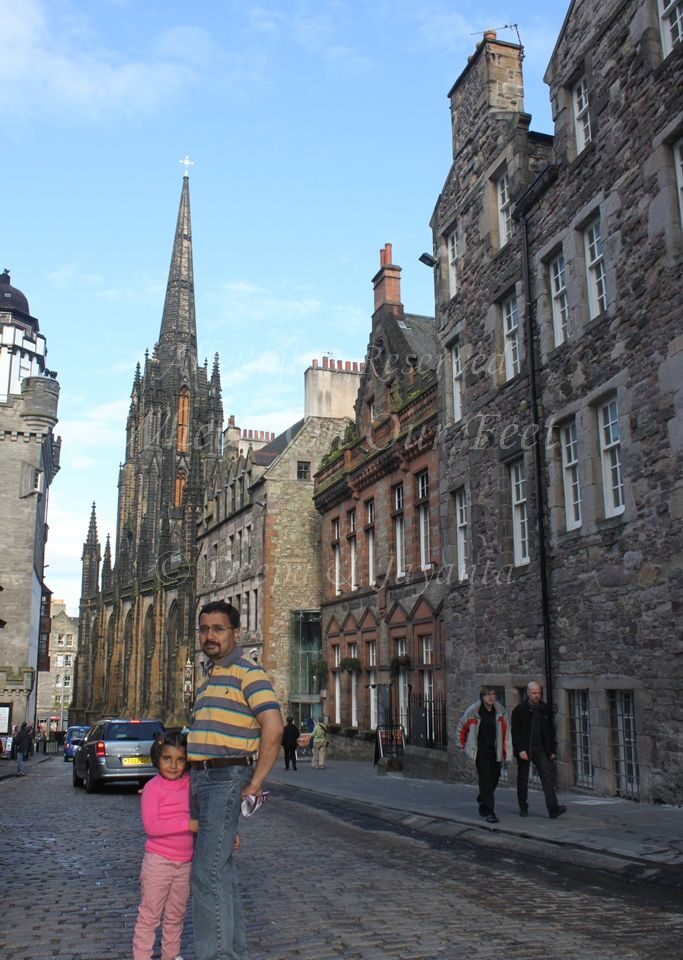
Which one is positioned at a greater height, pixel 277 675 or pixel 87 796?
pixel 277 675

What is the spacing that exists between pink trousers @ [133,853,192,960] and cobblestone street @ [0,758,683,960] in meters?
0.94

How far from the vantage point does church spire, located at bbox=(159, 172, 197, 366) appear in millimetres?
105375

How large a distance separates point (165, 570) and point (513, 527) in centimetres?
5475

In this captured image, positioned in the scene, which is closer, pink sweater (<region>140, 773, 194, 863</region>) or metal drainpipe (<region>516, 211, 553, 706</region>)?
pink sweater (<region>140, 773, 194, 863</region>)

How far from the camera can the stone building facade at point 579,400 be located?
Answer: 13312 mm

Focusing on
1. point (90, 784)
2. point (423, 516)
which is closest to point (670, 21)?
point (423, 516)

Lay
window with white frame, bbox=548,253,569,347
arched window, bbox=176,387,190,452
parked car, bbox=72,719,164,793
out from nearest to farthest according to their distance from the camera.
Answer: window with white frame, bbox=548,253,569,347 → parked car, bbox=72,719,164,793 → arched window, bbox=176,387,190,452

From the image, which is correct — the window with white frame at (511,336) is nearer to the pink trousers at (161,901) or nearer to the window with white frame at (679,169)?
the window with white frame at (679,169)

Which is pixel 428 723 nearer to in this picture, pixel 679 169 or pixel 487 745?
pixel 487 745

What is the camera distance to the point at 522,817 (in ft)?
39.6

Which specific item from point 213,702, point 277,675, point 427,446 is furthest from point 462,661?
point 277,675

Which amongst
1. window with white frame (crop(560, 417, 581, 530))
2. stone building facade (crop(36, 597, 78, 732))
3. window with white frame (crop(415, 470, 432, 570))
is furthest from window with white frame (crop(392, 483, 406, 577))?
stone building facade (crop(36, 597, 78, 732))

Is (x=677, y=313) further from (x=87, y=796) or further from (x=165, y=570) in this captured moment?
(x=165, y=570)

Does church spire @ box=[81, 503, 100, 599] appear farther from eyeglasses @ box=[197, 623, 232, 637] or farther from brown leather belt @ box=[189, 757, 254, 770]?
brown leather belt @ box=[189, 757, 254, 770]
